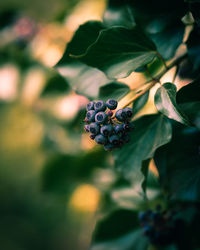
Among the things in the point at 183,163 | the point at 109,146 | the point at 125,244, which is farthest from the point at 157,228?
the point at 109,146

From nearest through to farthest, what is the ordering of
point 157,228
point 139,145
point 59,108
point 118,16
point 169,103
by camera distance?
1. point 169,103
2. point 139,145
3. point 118,16
4. point 157,228
5. point 59,108

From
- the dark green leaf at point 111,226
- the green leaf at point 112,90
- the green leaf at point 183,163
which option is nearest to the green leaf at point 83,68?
the green leaf at point 112,90

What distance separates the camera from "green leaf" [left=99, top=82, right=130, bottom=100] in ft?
2.23

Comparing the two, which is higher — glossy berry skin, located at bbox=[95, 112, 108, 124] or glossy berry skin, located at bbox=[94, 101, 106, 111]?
glossy berry skin, located at bbox=[94, 101, 106, 111]

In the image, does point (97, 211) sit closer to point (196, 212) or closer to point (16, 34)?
point (196, 212)

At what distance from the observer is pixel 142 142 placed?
A: 694 mm

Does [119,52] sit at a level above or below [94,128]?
above

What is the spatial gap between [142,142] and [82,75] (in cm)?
25

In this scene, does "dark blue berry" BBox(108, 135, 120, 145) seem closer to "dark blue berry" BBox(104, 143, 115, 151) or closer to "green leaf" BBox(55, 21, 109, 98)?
"dark blue berry" BBox(104, 143, 115, 151)

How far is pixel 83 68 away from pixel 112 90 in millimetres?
128

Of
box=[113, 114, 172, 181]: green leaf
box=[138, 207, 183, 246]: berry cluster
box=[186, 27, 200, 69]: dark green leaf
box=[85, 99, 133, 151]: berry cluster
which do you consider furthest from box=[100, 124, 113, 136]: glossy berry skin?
box=[138, 207, 183, 246]: berry cluster

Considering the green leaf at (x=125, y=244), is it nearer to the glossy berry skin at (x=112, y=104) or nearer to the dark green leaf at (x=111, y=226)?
the dark green leaf at (x=111, y=226)

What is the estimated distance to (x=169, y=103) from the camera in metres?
0.58

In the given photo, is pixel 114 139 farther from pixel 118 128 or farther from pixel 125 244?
pixel 125 244
